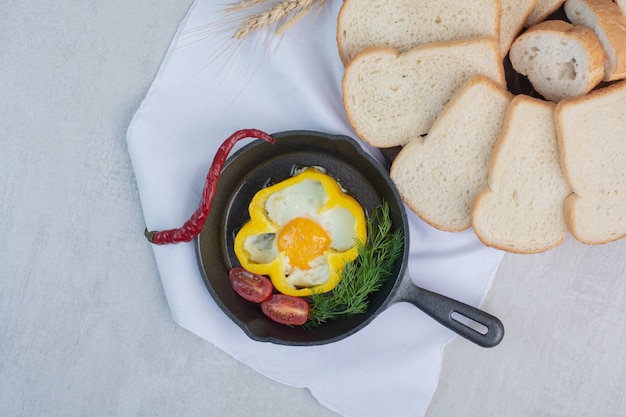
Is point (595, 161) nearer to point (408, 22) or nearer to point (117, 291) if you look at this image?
point (408, 22)

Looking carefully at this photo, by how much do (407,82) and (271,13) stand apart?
0.53 m

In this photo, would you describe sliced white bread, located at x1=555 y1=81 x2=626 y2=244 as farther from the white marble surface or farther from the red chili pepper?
the red chili pepper

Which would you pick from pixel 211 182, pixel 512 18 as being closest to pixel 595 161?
pixel 512 18

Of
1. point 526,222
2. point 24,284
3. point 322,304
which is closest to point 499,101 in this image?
point 526,222

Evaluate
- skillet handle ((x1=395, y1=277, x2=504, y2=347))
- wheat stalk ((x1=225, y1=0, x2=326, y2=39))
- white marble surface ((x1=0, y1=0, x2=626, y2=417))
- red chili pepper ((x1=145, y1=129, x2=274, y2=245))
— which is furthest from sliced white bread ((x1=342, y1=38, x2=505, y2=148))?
white marble surface ((x1=0, y1=0, x2=626, y2=417))

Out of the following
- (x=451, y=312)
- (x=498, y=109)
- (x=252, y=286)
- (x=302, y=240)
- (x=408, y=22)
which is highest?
(x=408, y=22)

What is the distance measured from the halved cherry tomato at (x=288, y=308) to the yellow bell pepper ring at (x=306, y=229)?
29mm

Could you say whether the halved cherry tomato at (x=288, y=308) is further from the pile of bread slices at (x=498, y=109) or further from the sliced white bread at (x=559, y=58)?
the sliced white bread at (x=559, y=58)

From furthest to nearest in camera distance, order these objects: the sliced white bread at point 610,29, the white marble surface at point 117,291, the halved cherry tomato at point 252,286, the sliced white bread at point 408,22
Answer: the white marble surface at point 117,291 → the halved cherry tomato at point 252,286 → the sliced white bread at point 408,22 → the sliced white bread at point 610,29

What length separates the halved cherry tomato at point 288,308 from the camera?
207cm

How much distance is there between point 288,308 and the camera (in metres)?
2.07

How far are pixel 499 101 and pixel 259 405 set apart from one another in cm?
149

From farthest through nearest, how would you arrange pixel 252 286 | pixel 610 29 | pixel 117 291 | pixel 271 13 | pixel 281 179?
pixel 117 291 → pixel 281 179 → pixel 252 286 → pixel 271 13 → pixel 610 29

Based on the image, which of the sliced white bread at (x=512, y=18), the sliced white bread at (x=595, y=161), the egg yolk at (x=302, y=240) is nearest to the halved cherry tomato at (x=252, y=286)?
the egg yolk at (x=302, y=240)
